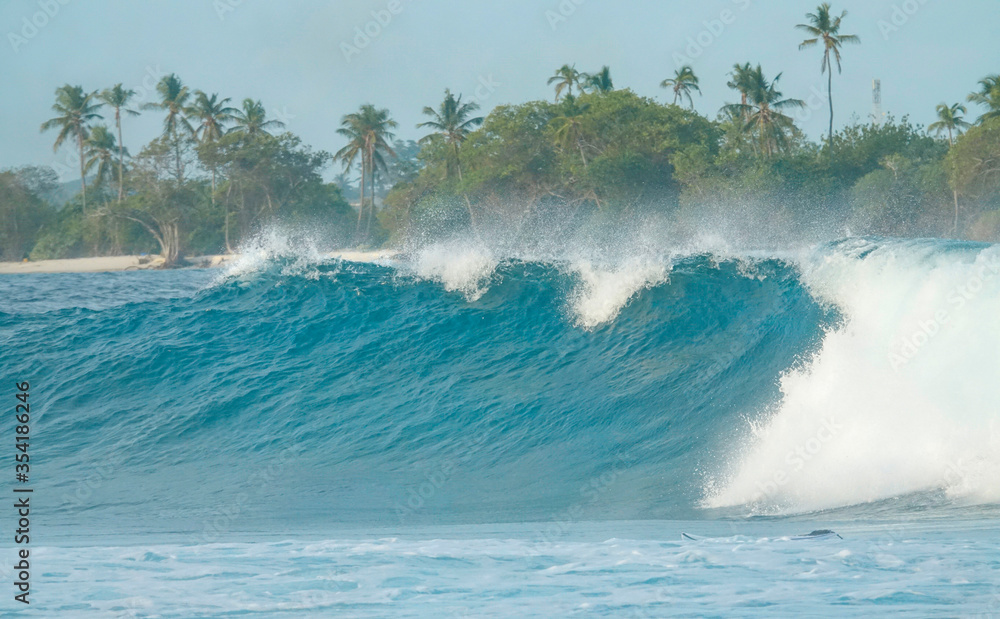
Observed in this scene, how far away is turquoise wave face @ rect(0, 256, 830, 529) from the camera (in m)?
9.48

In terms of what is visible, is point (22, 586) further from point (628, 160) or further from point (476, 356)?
point (628, 160)

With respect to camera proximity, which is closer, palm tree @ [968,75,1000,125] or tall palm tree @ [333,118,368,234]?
palm tree @ [968,75,1000,125]

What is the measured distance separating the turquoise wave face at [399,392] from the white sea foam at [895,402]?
80cm

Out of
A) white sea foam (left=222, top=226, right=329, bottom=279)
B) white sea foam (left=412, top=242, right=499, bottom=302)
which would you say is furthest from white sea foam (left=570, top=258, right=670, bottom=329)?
white sea foam (left=222, top=226, right=329, bottom=279)

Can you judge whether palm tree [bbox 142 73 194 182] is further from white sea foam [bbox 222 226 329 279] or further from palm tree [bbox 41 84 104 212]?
white sea foam [bbox 222 226 329 279]

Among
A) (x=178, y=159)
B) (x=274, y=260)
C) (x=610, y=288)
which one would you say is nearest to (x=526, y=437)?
(x=610, y=288)

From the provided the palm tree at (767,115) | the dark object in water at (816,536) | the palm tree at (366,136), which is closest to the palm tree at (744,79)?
the palm tree at (767,115)

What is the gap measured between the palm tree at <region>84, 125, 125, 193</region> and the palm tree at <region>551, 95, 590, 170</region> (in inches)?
1579

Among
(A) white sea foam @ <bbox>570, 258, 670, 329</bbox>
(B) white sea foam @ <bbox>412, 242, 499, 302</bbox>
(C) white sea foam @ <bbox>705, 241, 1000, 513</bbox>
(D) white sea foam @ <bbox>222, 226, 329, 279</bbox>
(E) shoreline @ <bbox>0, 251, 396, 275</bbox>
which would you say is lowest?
(C) white sea foam @ <bbox>705, 241, 1000, 513</bbox>

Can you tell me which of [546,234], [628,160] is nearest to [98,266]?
[546,234]

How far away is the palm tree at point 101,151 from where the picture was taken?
7431 cm

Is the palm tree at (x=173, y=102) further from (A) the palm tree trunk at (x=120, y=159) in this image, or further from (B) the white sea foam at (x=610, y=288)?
(B) the white sea foam at (x=610, y=288)

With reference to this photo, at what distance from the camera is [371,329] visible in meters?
15.2

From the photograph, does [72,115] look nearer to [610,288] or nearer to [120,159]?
[120,159]
